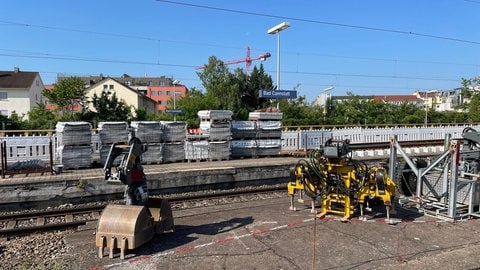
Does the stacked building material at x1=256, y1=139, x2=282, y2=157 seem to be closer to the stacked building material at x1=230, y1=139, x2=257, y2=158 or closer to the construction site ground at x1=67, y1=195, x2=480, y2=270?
the stacked building material at x1=230, y1=139, x2=257, y2=158

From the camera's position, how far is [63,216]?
900 centimetres

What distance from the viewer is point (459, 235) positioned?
22.6 feet

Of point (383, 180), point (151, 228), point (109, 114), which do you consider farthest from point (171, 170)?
point (109, 114)

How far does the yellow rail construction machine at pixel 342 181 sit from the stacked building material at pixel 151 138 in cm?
732

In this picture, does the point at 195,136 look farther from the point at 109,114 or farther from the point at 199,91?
the point at 199,91

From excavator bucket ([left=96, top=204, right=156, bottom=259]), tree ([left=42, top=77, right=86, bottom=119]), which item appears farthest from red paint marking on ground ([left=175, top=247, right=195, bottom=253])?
tree ([left=42, top=77, right=86, bottom=119])

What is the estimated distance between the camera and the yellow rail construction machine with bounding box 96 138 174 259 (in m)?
5.77

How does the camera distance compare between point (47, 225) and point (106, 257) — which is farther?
point (47, 225)

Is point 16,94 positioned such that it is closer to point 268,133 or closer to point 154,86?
point 154,86

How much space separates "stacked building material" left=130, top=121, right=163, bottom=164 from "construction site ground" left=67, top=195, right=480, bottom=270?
6.19 meters

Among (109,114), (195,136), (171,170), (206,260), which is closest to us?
(206,260)

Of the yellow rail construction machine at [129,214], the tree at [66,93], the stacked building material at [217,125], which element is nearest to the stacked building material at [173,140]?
the stacked building material at [217,125]

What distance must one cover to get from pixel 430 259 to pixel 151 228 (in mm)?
4342

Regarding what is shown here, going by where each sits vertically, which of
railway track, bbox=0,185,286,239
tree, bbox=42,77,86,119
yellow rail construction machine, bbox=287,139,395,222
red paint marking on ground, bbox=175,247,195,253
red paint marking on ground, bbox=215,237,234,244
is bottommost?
railway track, bbox=0,185,286,239
